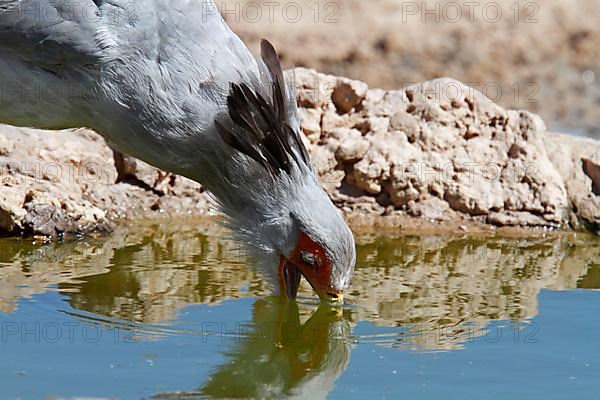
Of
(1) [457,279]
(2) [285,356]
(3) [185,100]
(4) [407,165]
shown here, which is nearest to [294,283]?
(2) [285,356]

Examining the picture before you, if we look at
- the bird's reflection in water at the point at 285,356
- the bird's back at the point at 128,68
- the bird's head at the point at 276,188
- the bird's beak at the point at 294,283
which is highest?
the bird's back at the point at 128,68

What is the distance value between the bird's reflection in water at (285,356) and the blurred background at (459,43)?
22.5 ft

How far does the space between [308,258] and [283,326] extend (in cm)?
40

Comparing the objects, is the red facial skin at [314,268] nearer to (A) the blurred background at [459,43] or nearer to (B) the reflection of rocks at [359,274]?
(B) the reflection of rocks at [359,274]

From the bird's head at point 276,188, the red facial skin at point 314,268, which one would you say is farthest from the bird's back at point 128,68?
the red facial skin at point 314,268

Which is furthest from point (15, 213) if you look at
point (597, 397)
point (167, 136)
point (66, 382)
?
point (597, 397)

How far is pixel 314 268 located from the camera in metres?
5.46

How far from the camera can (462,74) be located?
42.5 ft

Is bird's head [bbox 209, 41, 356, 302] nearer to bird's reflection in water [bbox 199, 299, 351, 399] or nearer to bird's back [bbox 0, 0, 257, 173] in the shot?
bird's back [bbox 0, 0, 257, 173]

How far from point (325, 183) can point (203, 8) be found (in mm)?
2900

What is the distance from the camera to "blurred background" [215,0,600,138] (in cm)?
1255

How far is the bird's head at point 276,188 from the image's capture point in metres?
5.19

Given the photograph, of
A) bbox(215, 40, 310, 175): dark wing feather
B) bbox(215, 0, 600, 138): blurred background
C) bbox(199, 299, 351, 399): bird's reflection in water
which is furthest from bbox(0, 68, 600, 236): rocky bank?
bbox(215, 0, 600, 138): blurred background

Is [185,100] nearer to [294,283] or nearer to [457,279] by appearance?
[294,283]
